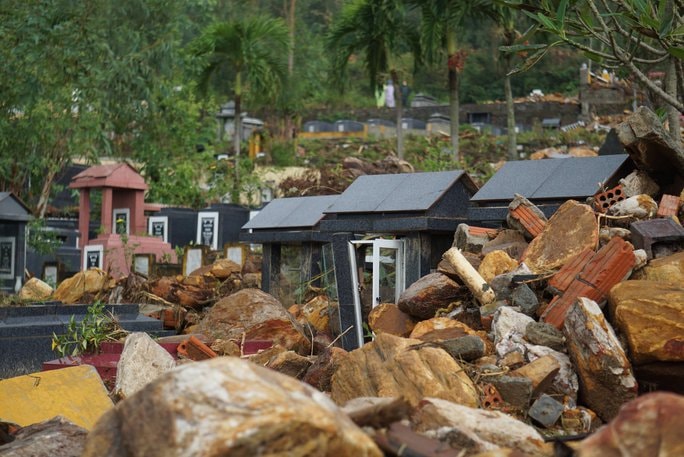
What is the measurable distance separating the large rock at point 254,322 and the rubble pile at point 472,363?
0.07 ft

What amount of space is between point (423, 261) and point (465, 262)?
1913 millimetres

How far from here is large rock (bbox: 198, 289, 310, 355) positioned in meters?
10.8

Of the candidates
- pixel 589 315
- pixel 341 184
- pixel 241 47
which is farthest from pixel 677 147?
pixel 241 47

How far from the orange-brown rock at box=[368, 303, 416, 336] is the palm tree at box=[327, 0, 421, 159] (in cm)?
1776

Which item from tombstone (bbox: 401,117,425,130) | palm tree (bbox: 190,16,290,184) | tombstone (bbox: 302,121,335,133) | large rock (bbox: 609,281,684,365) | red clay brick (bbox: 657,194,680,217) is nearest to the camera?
large rock (bbox: 609,281,684,365)

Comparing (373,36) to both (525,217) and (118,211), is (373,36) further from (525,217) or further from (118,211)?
(525,217)

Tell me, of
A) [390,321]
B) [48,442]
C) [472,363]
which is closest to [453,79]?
[390,321]

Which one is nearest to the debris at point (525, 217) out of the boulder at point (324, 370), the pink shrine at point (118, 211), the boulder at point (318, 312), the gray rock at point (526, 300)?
the gray rock at point (526, 300)

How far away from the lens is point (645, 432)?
4.46 m

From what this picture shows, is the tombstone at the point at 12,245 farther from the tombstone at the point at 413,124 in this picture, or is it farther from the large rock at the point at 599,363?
the tombstone at the point at 413,124

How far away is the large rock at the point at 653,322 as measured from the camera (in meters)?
7.32

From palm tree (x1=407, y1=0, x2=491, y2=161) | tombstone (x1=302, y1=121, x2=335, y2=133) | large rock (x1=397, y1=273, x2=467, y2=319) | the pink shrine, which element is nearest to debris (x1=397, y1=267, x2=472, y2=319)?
large rock (x1=397, y1=273, x2=467, y2=319)

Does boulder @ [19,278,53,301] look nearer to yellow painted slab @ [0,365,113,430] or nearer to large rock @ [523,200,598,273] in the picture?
yellow painted slab @ [0,365,113,430]

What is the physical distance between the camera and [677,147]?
10.1 meters
